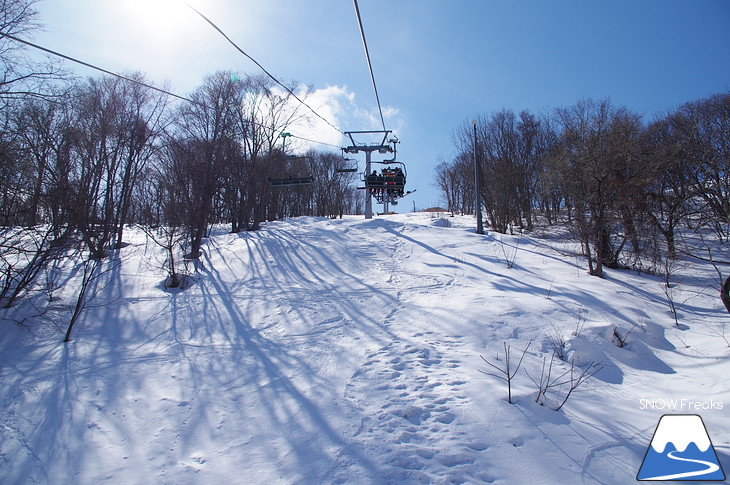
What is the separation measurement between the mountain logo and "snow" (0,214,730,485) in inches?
4.4

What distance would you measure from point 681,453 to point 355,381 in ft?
11.0

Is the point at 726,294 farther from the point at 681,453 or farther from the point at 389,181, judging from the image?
the point at 389,181

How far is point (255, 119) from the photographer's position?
23.9 metres

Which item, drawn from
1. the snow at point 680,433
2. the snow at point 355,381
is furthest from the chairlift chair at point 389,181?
the snow at point 680,433

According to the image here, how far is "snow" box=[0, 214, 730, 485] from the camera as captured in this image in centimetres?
295

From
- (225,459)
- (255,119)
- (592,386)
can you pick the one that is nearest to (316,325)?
(225,459)

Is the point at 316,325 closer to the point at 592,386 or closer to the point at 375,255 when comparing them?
the point at 592,386

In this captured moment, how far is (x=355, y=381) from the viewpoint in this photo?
432 cm

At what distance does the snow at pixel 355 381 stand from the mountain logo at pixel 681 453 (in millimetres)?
111

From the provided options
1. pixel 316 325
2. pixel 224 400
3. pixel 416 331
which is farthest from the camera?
pixel 316 325

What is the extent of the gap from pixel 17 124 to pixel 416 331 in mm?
11261

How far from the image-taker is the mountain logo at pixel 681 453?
8.48ft

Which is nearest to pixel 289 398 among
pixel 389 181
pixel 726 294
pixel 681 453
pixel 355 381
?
pixel 355 381

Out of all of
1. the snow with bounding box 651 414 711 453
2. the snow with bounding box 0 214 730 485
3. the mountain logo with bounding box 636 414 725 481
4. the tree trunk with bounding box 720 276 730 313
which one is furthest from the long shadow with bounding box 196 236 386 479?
the tree trunk with bounding box 720 276 730 313
